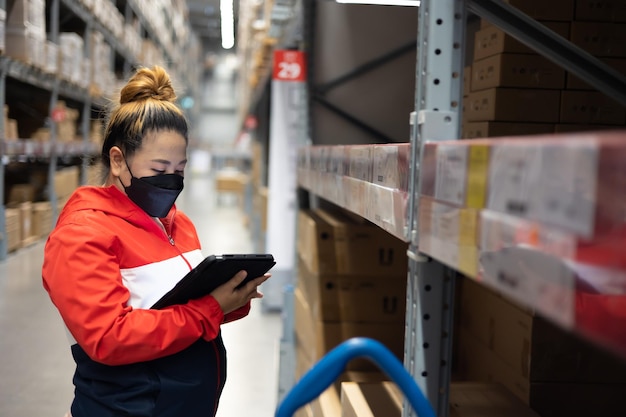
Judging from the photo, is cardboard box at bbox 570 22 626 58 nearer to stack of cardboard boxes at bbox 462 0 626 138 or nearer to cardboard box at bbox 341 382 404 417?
stack of cardboard boxes at bbox 462 0 626 138

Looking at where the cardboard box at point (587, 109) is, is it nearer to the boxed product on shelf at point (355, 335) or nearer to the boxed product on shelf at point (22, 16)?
the boxed product on shelf at point (355, 335)

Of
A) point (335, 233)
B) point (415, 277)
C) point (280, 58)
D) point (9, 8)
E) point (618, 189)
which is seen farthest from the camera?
point (9, 8)

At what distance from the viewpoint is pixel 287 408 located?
1022 mm

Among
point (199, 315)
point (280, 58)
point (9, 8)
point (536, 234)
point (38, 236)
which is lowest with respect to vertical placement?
point (38, 236)

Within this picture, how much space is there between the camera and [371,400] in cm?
212

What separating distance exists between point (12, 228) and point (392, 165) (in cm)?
633

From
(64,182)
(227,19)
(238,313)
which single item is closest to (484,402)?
(238,313)

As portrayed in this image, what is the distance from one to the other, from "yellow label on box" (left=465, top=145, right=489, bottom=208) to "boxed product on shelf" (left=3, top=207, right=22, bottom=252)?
257 inches

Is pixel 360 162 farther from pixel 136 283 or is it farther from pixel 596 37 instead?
pixel 596 37

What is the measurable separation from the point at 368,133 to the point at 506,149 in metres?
3.26

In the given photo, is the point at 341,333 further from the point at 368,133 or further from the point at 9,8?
the point at 9,8

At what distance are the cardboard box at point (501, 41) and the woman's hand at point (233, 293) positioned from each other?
1187 millimetres

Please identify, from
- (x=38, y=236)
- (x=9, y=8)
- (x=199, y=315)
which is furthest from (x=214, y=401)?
(x=38, y=236)

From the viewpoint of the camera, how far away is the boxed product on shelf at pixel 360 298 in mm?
2924
